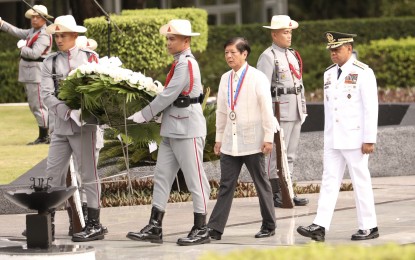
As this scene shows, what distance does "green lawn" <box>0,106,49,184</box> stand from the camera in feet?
53.3

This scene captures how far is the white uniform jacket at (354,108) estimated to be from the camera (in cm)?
1137

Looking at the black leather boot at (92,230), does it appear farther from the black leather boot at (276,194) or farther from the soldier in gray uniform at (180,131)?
the black leather boot at (276,194)

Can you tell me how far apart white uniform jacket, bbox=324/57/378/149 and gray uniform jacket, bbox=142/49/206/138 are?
45.5 inches

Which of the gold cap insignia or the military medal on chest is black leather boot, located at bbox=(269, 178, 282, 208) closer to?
the military medal on chest

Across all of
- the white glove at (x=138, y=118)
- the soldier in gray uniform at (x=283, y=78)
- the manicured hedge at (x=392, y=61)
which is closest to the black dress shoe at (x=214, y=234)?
the white glove at (x=138, y=118)

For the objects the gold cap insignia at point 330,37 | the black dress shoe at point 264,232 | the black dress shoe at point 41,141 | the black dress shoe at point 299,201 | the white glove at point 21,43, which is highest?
the gold cap insignia at point 330,37

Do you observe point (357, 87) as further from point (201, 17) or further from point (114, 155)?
point (201, 17)

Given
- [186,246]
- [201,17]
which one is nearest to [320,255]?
[186,246]

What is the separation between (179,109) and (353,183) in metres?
1.60

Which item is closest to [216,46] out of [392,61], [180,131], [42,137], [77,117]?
[392,61]

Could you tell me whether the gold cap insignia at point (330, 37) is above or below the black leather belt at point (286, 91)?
above

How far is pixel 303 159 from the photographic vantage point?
16672mm

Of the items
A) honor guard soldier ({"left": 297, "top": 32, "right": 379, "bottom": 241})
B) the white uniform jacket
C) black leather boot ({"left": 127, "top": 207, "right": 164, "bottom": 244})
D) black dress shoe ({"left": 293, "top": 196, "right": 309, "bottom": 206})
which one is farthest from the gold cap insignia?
black dress shoe ({"left": 293, "top": 196, "right": 309, "bottom": 206})

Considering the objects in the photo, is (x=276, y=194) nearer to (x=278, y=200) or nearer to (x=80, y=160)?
(x=278, y=200)
